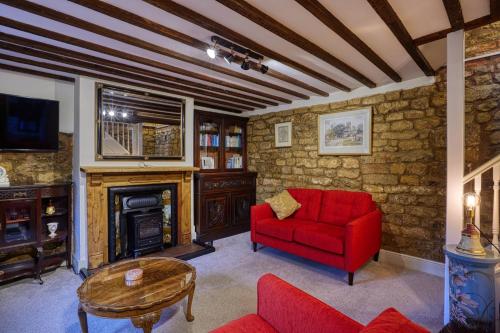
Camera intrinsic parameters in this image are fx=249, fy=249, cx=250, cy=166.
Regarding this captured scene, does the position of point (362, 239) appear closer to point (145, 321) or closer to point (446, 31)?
point (446, 31)

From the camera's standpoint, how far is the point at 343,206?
3.46 m

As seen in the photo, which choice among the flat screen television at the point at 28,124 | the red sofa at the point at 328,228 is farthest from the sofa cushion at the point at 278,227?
the flat screen television at the point at 28,124

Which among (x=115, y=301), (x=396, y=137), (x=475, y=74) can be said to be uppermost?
(x=475, y=74)

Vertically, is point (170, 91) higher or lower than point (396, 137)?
higher

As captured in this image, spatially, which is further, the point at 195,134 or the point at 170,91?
the point at 195,134

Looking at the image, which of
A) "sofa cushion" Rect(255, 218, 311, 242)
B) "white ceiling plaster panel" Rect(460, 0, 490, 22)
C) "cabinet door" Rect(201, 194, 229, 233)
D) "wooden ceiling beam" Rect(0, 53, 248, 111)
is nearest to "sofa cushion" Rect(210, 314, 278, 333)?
"sofa cushion" Rect(255, 218, 311, 242)

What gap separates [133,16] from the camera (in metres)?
1.79

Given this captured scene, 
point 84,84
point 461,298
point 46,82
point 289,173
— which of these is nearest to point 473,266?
point 461,298

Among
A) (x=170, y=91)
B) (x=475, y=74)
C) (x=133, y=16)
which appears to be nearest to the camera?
(x=133, y=16)

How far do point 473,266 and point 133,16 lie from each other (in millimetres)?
2680

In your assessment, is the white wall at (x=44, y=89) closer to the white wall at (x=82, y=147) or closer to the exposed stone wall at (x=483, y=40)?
the white wall at (x=82, y=147)

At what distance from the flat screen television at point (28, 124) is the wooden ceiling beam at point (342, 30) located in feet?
10.5

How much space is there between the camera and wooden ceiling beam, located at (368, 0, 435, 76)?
1.68m

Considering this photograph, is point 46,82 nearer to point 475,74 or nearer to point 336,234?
point 336,234
